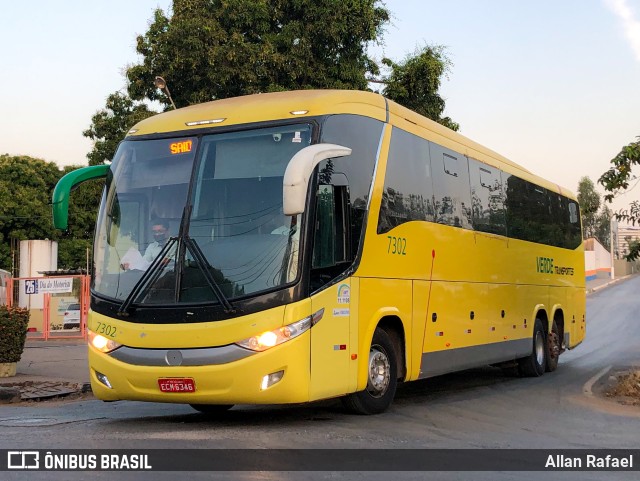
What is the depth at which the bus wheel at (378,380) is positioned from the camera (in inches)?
397

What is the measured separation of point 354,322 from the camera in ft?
31.9

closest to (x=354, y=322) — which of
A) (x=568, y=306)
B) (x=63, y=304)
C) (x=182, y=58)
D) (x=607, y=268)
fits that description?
(x=568, y=306)

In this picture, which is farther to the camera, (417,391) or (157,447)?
(417,391)

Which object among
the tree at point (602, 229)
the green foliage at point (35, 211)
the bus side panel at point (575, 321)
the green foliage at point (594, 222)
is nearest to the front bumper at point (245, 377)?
the bus side panel at point (575, 321)

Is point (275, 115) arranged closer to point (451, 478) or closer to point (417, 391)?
point (451, 478)

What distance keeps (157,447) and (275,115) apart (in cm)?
387

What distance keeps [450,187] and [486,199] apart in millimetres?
1826

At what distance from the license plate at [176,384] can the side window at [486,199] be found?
20.9 feet

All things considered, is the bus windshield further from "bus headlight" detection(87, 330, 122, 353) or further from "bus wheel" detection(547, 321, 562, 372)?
"bus wheel" detection(547, 321, 562, 372)

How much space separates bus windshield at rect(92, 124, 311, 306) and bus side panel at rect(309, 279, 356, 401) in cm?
63

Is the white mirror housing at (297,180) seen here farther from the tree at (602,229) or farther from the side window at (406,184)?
the tree at (602,229)

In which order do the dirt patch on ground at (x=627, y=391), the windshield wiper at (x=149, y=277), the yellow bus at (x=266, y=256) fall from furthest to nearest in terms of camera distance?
the dirt patch on ground at (x=627, y=391) → the windshield wiper at (x=149, y=277) → the yellow bus at (x=266, y=256)

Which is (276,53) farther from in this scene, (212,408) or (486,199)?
(212,408)

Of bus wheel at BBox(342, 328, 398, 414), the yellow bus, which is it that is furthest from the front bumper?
bus wheel at BBox(342, 328, 398, 414)
